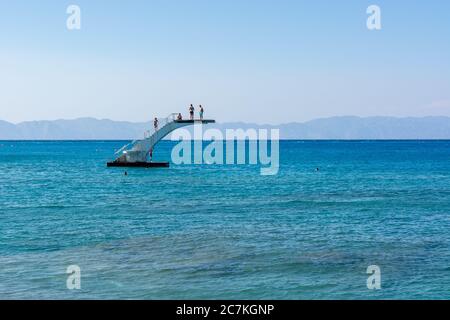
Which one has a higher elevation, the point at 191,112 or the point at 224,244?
the point at 191,112

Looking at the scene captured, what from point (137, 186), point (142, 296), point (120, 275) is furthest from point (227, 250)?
point (137, 186)

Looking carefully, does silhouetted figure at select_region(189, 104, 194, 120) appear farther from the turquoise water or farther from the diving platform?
the turquoise water

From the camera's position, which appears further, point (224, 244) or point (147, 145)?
point (147, 145)

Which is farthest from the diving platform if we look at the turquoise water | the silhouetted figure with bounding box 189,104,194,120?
the turquoise water

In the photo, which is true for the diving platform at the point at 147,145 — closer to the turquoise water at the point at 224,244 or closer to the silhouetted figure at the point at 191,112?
the silhouetted figure at the point at 191,112

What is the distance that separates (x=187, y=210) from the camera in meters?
38.6

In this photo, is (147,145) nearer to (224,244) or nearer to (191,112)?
(191,112)

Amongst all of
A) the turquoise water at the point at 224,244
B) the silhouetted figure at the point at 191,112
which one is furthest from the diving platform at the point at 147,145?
the turquoise water at the point at 224,244

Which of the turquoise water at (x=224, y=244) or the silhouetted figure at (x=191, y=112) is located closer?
the turquoise water at (x=224, y=244)

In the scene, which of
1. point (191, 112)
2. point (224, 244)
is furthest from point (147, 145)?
point (224, 244)

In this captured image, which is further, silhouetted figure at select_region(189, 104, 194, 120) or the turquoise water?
silhouetted figure at select_region(189, 104, 194, 120)

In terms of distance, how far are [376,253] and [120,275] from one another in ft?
34.2
